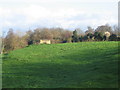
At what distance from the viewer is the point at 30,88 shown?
1081 cm

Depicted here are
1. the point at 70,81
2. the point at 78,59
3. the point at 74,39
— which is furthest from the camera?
the point at 74,39

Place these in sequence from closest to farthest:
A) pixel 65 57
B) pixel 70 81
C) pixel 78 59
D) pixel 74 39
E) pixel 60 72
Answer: pixel 70 81 → pixel 60 72 → pixel 78 59 → pixel 65 57 → pixel 74 39

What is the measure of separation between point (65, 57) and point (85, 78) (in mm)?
7023

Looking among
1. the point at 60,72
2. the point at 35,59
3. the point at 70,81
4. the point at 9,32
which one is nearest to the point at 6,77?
the point at 60,72

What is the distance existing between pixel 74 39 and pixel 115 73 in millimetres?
24243

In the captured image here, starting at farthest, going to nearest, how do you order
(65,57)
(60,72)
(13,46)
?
1. (13,46)
2. (65,57)
3. (60,72)

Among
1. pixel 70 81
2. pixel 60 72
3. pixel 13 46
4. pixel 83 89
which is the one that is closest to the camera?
pixel 83 89

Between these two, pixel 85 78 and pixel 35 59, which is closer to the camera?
pixel 85 78

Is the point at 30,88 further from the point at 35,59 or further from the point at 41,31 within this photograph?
the point at 41,31

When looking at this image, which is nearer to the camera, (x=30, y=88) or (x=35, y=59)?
(x=30, y=88)

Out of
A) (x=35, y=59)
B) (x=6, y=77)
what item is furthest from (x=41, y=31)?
(x=6, y=77)

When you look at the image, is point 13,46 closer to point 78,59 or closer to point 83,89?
point 78,59

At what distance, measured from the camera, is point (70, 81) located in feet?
36.8

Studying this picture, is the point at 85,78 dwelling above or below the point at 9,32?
below
